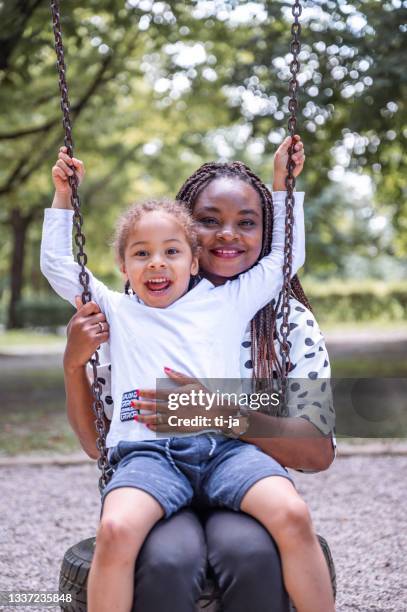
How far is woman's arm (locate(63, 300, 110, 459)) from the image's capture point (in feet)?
7.89

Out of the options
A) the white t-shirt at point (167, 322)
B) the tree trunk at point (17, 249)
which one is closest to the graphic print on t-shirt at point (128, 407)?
the white t-shirt at point (167, 322)

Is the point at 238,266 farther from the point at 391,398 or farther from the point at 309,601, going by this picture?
the point at 391,398

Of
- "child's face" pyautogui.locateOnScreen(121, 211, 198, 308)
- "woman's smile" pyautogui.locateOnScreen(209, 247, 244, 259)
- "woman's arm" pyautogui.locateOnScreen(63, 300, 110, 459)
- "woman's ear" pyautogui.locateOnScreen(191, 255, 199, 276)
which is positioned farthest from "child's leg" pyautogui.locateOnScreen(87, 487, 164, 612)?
"woman's smile" pyautogui.locateOnScreen(209, 247, 244, 259)

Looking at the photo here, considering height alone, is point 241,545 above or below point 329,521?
above

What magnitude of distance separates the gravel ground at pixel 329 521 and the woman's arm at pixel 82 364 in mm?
1139

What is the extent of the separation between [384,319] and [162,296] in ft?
83.8

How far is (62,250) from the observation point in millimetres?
2514

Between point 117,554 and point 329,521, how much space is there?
2.79 m

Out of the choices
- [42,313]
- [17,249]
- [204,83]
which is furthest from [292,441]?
[42,313]

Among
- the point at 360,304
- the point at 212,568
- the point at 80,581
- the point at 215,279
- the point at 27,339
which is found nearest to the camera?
the point at 212,568

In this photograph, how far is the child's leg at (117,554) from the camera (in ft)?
6.20

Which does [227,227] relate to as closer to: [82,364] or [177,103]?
[82,364]

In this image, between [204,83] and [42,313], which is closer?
[204,83]

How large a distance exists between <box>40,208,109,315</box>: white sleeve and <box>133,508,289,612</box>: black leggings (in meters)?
0.82
